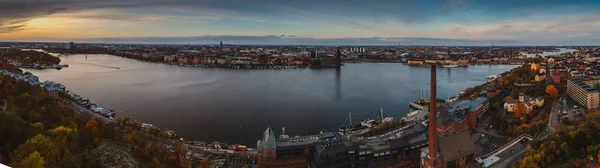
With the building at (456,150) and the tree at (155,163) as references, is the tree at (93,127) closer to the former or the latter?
the tree at (155,163)

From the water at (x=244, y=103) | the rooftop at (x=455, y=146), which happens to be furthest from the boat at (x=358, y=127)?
Result: the rooftop at (x=455, y=146)

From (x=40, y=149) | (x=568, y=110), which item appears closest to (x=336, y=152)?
(x=40, y=149)

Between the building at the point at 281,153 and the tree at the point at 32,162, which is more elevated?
the tree at the point at 32,162

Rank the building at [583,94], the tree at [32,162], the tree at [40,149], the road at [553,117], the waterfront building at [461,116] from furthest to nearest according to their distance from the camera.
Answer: the building at [583,94]
the waterfront building at [461,116]
the road at [553,117]
the tree at [40,149]
the tree at [32,162]

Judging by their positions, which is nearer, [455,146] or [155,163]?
[155,163]

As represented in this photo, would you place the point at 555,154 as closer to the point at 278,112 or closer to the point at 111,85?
the point at 278,112

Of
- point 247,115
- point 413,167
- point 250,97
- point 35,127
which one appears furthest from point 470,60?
point 35,127

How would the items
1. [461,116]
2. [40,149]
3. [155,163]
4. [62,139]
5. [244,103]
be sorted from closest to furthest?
1. [40,149]
2. [62,139]
3. [155,163]
4. [461,116]
5. [244,103]

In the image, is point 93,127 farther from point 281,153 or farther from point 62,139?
point 281,153
